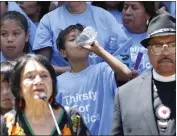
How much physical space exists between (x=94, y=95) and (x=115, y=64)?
0.86 ft

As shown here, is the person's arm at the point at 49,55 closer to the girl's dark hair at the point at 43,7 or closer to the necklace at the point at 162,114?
the girl's dark hair at the point at 43,7

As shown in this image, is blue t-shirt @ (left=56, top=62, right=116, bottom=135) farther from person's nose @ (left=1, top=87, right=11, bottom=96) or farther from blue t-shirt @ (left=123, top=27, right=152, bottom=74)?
blue t-shirt @ (left=123, top=27, right=152, bottom=74)

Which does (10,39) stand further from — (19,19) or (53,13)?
(53,13)

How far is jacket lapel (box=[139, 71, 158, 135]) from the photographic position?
4195mm

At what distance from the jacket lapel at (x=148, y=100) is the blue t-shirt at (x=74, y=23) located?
39.2 inches

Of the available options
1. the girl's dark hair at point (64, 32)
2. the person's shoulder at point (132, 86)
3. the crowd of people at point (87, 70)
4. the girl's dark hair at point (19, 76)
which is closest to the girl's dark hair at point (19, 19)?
the crowd of people at point (87, 70)

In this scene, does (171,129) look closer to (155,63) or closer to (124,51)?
(155,63)

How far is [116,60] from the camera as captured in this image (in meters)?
4.83

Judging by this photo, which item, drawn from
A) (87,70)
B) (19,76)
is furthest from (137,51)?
(19,76)

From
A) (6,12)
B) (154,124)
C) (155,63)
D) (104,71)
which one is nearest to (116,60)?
(104,71)

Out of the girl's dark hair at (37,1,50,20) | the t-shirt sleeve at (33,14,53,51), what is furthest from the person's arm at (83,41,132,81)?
the girl's dark hair at (37,1,50,20)

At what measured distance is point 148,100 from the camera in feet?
14.1

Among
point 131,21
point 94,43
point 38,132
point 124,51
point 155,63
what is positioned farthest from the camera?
point 131,21

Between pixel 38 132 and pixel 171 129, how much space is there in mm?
799
